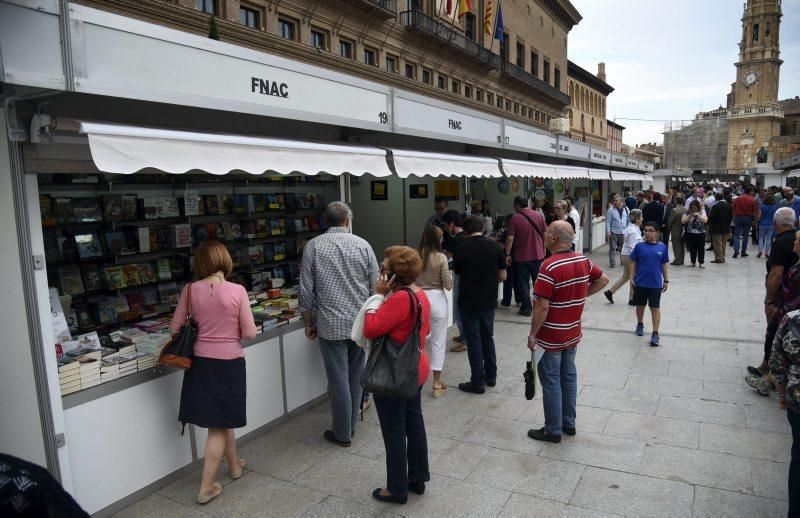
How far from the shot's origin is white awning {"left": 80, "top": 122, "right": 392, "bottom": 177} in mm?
3041

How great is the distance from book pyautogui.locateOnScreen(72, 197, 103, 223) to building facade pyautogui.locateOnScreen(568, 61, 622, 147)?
54.5m

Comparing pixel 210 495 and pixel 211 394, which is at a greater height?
pixel 211 394

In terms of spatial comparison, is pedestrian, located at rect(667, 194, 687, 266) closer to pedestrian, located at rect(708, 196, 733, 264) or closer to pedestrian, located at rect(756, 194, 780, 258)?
pedestrian, located at rect(708, 196, 733, 264)

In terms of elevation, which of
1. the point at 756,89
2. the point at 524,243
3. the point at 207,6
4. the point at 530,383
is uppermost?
the point at 756,89

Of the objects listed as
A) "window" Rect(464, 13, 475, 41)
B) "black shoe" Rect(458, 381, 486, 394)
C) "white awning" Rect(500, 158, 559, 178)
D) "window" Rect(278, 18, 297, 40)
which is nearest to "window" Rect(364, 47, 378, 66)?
"window" Rect(278, 18, 297, 40)

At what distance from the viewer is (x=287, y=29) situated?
21922 millimetres

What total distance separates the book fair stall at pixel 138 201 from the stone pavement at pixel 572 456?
530mm

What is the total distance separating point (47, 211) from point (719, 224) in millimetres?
14134

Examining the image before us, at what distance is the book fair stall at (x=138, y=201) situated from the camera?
9.95 feet

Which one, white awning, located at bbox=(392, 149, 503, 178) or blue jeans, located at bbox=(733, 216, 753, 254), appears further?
blue jeans, located at bbox=(733, 216, 753, 254)

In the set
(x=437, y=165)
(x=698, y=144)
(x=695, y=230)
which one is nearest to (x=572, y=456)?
(x=437, y=165)

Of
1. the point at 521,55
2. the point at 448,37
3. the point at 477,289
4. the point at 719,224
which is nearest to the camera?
the point at 477,289

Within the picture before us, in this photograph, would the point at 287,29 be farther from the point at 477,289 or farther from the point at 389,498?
the point at 389,498

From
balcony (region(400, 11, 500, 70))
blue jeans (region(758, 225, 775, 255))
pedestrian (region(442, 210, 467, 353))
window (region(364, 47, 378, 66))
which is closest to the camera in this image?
pedestrian (region(442, 210, 467, 353))
